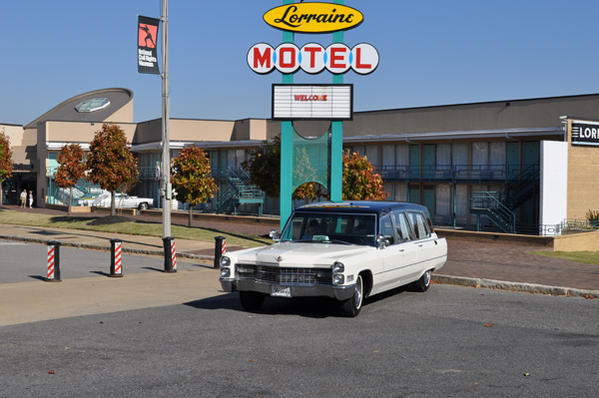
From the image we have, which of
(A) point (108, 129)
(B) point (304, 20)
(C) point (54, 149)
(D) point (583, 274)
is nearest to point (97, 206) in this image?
(C) point (54, 149)

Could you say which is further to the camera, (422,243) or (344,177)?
(344,177)

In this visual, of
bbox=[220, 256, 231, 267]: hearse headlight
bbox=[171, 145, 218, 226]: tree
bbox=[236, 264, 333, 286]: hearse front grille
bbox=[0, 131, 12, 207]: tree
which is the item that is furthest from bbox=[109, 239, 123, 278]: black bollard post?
bbox=[0, 131, 12, 207]: tree

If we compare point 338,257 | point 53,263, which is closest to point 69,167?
point 53,263

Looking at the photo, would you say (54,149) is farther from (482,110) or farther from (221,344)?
(221,344)

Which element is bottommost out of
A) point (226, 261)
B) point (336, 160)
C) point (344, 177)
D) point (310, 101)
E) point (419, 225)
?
point (226, 261)

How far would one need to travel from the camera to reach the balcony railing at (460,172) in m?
37.0

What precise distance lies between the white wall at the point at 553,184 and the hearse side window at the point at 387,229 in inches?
753

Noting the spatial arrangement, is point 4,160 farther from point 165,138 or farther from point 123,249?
point 165,138

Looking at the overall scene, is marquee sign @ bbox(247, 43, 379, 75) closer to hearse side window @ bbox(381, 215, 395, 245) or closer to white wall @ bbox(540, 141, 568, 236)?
white wall @ bbox(540, 141, 568, 236)

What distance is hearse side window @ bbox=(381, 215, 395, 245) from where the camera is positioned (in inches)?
505

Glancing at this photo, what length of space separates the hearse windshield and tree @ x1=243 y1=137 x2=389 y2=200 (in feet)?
54.7

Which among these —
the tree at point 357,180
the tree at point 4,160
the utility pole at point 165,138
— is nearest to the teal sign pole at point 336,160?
the tree at point 357,180

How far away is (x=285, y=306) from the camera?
13.1 metres

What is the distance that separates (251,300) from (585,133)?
25.5 meters
